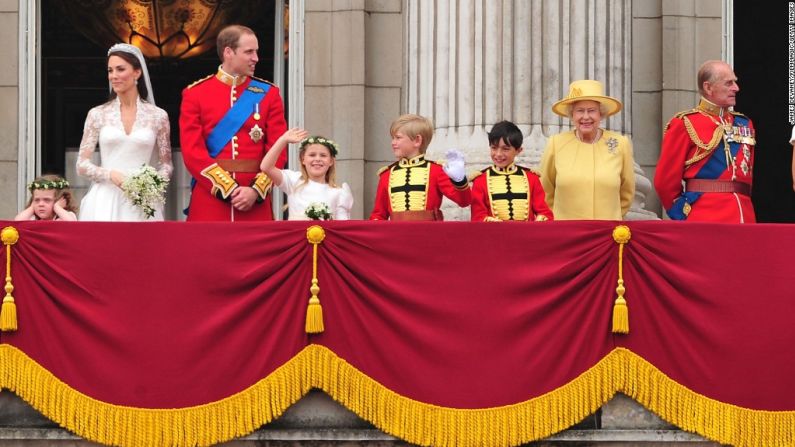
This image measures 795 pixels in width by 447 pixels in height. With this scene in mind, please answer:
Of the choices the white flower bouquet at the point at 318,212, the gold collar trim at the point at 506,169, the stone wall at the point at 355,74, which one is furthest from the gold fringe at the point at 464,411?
the stone wall at the point at 355,74

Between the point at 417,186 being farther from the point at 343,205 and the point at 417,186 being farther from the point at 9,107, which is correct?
the point at 9,107

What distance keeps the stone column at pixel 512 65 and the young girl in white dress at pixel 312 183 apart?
2.16m

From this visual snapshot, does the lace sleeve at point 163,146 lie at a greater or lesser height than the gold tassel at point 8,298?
greater

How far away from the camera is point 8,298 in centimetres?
1126

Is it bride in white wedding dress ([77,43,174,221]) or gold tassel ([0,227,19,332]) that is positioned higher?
bride in white wedding dress ([77,43,174,221])

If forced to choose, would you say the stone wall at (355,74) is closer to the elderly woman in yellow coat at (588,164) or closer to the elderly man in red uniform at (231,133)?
the elderly man in red uniform at (231,133)

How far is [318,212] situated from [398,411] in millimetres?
1428

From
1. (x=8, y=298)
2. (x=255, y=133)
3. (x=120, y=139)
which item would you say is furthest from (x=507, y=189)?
(x=8, y=298)

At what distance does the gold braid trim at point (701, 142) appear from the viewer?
12.5 metres

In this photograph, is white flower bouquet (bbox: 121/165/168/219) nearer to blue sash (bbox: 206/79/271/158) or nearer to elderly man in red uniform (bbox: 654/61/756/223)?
blue sash (bbox: 206/79/271/158)

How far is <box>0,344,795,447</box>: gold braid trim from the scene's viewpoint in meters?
11.2

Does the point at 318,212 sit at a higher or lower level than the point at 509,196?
lower

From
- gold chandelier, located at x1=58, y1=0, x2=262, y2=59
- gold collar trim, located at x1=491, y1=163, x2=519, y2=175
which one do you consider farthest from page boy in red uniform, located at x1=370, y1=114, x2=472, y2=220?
gold chandelier, located at x1=58, y1=0, x2=262, y2=59

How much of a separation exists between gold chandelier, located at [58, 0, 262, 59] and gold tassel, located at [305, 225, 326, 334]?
5.58 m
